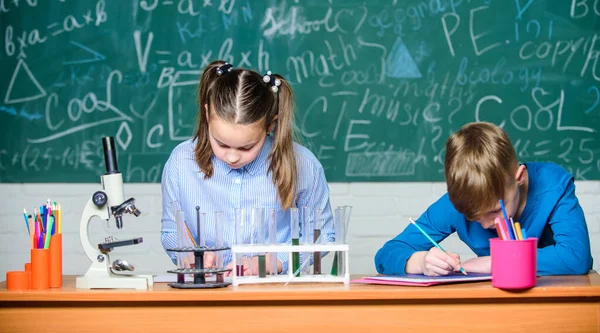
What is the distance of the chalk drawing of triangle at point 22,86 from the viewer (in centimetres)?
354

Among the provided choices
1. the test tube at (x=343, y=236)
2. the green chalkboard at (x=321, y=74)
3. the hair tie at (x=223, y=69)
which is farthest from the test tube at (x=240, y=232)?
the green chalkboard at (x=321, y=74)

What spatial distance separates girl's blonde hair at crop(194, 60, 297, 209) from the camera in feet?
6.93

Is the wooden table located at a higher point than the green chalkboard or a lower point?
lower

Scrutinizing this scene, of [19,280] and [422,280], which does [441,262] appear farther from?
[19,280]

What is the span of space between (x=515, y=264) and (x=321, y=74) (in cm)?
200

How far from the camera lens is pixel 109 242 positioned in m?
1.82

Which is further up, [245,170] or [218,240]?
[245,170]

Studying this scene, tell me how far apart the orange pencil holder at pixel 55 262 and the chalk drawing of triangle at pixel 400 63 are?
2002mm

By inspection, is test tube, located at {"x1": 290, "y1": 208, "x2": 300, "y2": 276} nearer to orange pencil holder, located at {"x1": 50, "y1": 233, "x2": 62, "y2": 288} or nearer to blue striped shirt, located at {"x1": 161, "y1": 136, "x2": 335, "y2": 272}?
blue striped shirt, located at {"x1": 161, "y1": 136, "x2": 335, "y2": 272}

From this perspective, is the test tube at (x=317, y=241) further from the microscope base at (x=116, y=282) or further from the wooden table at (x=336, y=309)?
the microscope base at (x=116, y=282)

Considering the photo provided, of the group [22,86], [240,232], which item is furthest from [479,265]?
[22,86]

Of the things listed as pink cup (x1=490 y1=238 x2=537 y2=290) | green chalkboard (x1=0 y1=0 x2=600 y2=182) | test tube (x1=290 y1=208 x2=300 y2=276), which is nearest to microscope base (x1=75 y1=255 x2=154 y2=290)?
test tube (x1=290 y1=208 x2=300 y2=276)

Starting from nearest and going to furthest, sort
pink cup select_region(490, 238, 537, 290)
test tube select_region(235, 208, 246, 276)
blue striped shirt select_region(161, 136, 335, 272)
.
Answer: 1. pink cup select_region(490, 238, 537, 290)
2. test tube select_region(235, 208, 246, 276)
3. blue striped shirt select_region(161, 136, 335, 272)

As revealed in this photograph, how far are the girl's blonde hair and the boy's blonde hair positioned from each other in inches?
21.3
